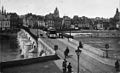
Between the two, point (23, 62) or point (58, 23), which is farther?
point (58, 23)

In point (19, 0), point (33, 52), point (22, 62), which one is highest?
point (19, 0)

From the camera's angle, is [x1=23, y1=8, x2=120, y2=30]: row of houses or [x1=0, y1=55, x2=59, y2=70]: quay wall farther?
[x1=23, y1=8, x2=120, y2=30]: row of houses

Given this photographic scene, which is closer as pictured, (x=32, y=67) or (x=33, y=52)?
(x=32, y=67)

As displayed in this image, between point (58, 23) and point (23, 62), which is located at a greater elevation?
point (58, 23)

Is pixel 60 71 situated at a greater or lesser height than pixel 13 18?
lesser

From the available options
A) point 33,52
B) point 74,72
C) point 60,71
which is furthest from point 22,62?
point 33,52

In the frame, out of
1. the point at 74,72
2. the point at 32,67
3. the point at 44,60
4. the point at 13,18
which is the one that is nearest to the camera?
the point at 74,72

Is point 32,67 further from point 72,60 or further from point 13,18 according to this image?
point 13,18

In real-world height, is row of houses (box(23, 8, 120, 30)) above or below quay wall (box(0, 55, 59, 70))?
above

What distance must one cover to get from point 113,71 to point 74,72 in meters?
3.19

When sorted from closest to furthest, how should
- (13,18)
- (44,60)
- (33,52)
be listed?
(44,60), (33,52), (13,18)

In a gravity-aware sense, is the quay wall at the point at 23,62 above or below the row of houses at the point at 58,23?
below

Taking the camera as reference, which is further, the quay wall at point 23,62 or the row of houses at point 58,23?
the row of houses at point 58,23

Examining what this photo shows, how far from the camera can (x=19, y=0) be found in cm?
1964
